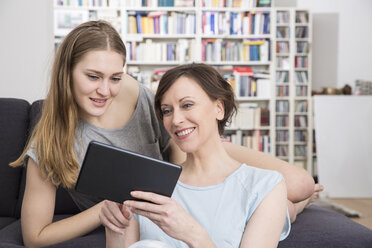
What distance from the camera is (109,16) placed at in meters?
5.82

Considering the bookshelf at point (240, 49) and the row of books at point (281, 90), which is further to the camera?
the row of books at point (281, 90)

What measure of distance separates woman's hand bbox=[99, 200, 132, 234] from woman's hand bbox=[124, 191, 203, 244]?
78 millimetres

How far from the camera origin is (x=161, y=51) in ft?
19.4

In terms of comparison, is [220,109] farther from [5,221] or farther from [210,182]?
[5,221]

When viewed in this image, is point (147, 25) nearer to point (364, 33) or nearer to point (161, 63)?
point (161, 63)

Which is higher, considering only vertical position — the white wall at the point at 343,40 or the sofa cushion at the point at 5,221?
the white wall at the point at 343,40

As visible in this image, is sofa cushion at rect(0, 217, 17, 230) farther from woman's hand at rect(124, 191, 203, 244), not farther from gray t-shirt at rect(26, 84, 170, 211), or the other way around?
woman's hand at rect(124, 191, 203, 244)

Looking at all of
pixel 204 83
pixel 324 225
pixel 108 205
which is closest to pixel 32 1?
pixel 204 83

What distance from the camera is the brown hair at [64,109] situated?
1.46 metres

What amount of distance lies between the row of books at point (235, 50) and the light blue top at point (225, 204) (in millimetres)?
4787

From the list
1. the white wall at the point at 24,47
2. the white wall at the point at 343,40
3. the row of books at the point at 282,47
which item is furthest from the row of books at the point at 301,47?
the white wall at the point at 24,47

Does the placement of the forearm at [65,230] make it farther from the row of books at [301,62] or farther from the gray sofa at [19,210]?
the row of books at [301,62]

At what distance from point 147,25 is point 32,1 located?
3583mm

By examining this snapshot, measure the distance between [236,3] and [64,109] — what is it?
16.5 feet
